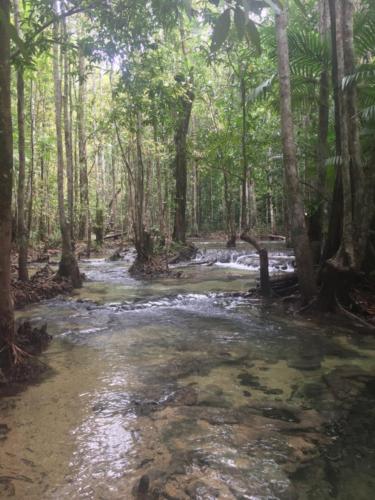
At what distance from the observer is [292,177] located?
7.55m

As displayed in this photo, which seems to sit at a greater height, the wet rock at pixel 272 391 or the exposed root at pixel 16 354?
the exposed root at pixel 16 354

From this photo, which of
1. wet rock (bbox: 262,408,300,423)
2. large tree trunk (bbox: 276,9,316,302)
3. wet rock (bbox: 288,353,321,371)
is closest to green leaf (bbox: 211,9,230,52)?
wet rock (bbox: 262,408,300,423)

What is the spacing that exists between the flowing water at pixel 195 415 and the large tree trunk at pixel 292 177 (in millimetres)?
959

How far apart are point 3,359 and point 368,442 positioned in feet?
11.9

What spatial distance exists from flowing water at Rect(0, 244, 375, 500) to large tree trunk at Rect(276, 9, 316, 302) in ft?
3.15

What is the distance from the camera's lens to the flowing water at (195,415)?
2.86m

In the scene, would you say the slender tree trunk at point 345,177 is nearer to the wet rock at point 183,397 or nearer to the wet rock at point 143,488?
the wet rock at point 183,397

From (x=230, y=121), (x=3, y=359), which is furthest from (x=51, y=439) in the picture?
(x=230, y=121)

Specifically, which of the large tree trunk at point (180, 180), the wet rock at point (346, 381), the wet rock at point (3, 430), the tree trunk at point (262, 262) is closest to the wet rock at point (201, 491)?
the wet rock at point (3, 430)

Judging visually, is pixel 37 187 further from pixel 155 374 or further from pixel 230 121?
pixel 155 374

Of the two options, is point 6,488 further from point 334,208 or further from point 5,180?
point 334,208

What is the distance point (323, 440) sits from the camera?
3.38m

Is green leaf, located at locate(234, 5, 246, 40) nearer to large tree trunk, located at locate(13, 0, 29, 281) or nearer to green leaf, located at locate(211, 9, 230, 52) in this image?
green leaf, located at locate(211, 9, 230, 52)

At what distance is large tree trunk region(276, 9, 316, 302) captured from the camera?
7344 mm
